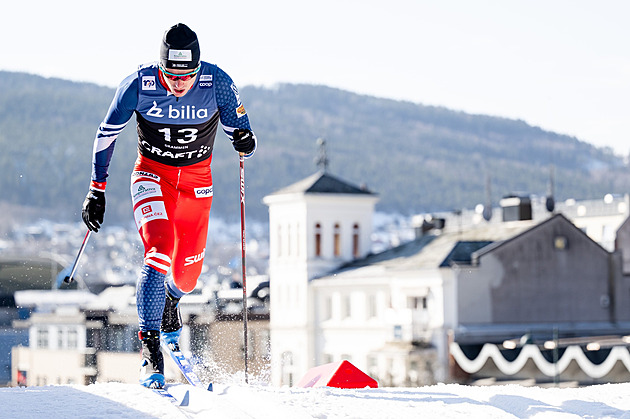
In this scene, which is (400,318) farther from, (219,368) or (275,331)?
(219,368)

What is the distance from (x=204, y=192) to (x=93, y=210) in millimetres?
897

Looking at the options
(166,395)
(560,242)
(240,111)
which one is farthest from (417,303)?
(166,395)

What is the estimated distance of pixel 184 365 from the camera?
10.6m

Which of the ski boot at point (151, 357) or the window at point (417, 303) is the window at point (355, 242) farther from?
the ski boot at point (151, 357)

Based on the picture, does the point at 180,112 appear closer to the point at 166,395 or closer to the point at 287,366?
the point at 166,395

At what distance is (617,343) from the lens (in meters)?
49.5

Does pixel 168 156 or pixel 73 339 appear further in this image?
pixel 73 339

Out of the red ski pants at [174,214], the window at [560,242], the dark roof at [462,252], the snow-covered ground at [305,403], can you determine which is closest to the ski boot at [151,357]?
A: the snow-covered ground at [305,403]

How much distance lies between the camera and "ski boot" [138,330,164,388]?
9703 mm

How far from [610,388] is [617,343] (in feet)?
132

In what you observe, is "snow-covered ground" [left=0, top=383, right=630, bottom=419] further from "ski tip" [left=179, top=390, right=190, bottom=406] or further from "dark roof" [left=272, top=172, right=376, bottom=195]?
"dark roof" [left=272, top=172, right=376, bottom=195]

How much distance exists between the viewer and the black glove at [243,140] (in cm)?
1047

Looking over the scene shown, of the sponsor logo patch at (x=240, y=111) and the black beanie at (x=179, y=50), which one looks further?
the sponsor logo patch at (x=240, y=111)

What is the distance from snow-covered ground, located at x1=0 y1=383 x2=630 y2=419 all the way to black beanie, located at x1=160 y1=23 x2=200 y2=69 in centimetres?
241
